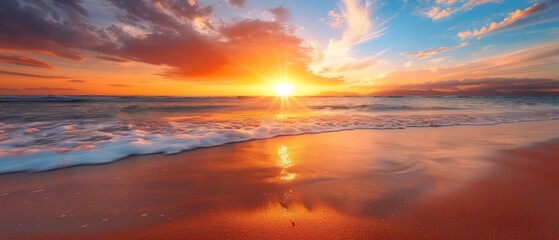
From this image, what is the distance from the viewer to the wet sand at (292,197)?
2.10 metres

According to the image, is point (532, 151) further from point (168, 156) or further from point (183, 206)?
point (168, 156)

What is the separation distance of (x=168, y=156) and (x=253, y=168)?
5.73 feet

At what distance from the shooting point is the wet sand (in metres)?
2.10

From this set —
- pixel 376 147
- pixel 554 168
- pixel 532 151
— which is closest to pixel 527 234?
pixel 554 168

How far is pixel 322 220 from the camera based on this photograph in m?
2.25

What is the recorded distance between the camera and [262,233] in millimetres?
2066

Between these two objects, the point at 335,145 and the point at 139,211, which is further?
the point at 335,145

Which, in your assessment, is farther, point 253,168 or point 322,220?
point 253,168

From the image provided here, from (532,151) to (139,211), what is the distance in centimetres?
692

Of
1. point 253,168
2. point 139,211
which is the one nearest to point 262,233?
point 139,211

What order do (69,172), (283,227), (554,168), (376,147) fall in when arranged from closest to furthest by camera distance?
(283,227)
(69,172)
(554,168)
(376,147)

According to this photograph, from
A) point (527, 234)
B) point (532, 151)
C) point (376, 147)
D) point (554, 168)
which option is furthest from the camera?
point (376, 147)

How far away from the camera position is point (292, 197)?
2.77 meters

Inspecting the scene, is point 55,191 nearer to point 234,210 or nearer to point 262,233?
point 234,210
